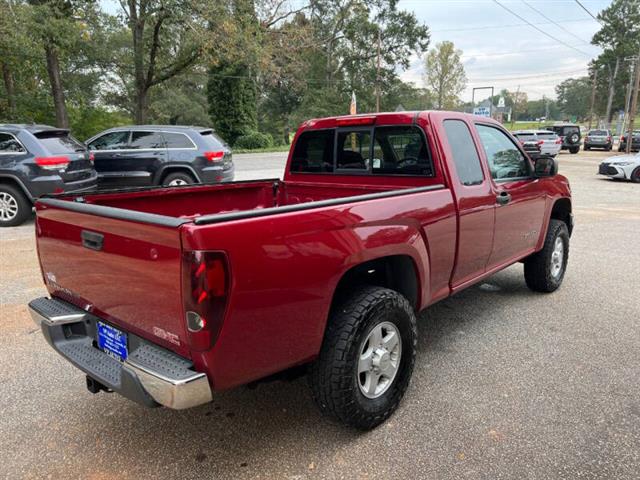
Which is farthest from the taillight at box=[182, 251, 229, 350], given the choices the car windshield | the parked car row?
the car windshield

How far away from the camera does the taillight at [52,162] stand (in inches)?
314

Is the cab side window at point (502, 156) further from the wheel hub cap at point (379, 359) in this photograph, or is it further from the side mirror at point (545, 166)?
the wheel hub cap at point (379, 359)

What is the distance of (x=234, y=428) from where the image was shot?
275 cm

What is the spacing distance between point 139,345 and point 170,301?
429 millimetres

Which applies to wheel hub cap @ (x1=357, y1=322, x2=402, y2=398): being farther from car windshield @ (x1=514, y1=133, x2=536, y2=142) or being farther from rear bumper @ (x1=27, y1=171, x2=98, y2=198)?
car windshield @ (x1=514, y1=133, x2=536, y2=142)

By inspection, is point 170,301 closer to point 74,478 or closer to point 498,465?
point 74,478

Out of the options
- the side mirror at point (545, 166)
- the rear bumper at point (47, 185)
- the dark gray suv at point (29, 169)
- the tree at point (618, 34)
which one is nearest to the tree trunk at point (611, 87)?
the tree at point (618, 34)

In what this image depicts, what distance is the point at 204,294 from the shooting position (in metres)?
1.88

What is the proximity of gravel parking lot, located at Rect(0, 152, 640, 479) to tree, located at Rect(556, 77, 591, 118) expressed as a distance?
415 feet

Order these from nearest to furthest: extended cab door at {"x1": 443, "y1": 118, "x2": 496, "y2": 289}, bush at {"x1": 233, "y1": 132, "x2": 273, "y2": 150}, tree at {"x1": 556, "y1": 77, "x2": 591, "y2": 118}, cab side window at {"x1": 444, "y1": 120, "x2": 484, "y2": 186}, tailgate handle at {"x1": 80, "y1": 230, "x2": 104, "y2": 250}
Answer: tailgate handle at {"x1": 80, "y1": 230, "x2": 104, "y2": 250}, extended cab door at {"x1": 443, "y1": 118, "x2": 496, "y2": 289}, cab side window at {"x1": 444, "y1": 120, "x2": 484, "y2": 186}, bush at {"x1": 233, "y1": 132, "x2": 273, "y2": 150}, tree at {"x1": 556, "y1": 77, "x2": 591, "y2": 118}

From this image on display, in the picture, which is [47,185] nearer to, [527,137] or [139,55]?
[139,55]

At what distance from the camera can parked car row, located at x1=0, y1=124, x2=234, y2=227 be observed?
808cm

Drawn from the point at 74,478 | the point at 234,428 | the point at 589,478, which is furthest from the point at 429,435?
the point at 74,478

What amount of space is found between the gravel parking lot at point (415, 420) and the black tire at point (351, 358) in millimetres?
179
